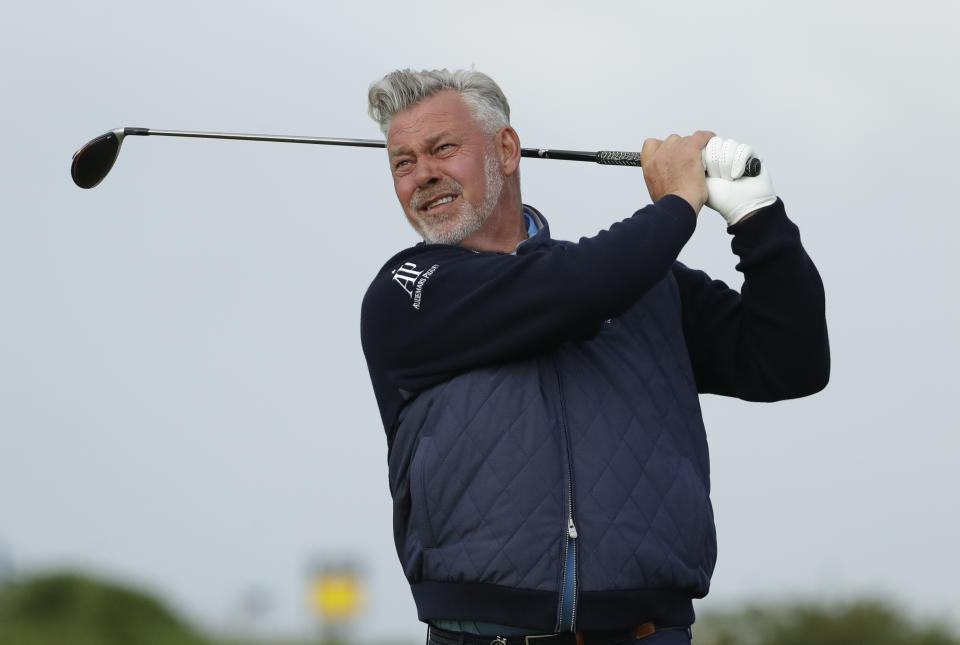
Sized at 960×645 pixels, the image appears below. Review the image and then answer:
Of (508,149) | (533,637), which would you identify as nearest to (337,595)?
(508,149)

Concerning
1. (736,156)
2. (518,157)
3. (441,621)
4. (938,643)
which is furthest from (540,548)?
(938,643)

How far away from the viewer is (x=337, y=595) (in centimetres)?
1084

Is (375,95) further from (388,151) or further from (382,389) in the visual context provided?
(382,389)

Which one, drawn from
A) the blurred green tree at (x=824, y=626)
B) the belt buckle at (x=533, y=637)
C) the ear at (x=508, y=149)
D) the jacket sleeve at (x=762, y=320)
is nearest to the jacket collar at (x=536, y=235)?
the ear at (x=508, y=149)

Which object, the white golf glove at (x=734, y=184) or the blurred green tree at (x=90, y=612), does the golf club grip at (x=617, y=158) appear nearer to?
the white golf glove at (x=734, y=184)

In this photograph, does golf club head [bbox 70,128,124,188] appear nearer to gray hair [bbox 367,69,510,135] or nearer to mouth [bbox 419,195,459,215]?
gray hair [bbox 367,69,510,135]

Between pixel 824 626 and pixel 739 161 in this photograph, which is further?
pixel 824 626

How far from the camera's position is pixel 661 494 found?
10.2ft

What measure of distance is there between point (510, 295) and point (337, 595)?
26.4 feet

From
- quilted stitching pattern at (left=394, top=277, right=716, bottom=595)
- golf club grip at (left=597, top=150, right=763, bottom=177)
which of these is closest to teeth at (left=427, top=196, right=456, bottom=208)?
golf club grip at (left=597, top=150, right=763, bottom=177)

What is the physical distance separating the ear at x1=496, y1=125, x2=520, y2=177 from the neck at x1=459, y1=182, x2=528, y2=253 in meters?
0.05

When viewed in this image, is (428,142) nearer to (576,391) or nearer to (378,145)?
(378,145)

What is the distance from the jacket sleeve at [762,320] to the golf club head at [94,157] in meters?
2.05

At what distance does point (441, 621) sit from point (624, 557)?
20.4 inches
